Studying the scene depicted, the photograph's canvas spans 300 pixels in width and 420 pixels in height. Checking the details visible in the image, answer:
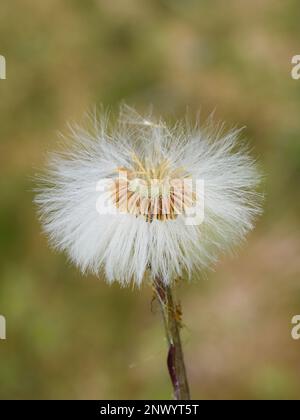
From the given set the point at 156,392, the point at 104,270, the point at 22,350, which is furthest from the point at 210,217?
the point at 22,350

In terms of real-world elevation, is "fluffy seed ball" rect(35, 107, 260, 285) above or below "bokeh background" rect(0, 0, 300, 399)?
below

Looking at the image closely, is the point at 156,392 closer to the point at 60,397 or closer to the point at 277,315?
the point at 60,397

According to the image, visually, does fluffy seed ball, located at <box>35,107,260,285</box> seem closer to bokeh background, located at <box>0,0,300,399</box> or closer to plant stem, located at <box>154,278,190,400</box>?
plant stem, located at <box>154,278,190,400</box>

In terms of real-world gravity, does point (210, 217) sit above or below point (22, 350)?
below

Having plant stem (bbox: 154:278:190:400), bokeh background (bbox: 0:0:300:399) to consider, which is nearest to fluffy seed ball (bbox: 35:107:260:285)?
plant stem (bbox: 154:278:190:400)

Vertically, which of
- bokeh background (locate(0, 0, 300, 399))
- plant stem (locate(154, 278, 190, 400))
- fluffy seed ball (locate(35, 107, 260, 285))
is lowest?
plant stem (locate(154, 278, 190, 400))

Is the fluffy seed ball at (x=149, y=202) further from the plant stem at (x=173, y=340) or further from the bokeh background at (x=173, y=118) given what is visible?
the bokeh background at (x=173, y=118)
